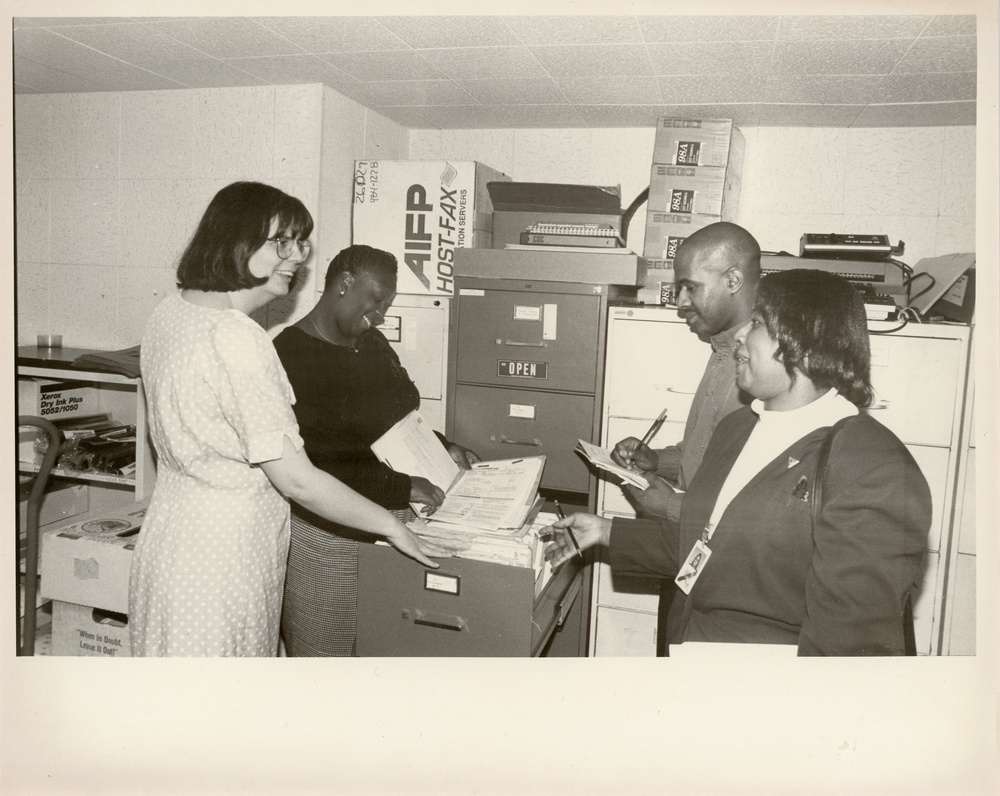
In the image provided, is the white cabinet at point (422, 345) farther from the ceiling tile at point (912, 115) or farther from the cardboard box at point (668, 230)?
the ceiling tile at point (912, 115)

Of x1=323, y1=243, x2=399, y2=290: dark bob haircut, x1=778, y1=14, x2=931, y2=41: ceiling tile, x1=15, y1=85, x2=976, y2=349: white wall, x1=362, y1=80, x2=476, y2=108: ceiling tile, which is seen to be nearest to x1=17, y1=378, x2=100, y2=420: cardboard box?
x1=15, y1=85, x2=976, y2=349: white wall

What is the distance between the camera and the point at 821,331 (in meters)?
1.52

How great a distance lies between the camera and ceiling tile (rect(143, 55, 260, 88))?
2.38 meters

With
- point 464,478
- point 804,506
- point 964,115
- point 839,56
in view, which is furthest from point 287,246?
point 964,115

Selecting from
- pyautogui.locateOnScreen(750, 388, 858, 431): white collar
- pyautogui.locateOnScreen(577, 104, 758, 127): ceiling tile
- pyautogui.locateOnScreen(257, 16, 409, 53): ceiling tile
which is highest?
pyautogui.locateOnScreen(577, 104, 758, 127): ceiling tile

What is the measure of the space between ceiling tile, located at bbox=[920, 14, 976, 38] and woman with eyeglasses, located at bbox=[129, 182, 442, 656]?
1.63 meters

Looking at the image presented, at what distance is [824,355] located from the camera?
4.96 feet

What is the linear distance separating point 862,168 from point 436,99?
73.0 inches

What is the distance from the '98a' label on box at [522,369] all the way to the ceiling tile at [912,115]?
5.27ft

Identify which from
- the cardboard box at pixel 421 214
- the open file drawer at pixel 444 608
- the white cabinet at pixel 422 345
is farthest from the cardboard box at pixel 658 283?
the open file drawer at pixel 444 608

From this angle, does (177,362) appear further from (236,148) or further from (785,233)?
(785,233)

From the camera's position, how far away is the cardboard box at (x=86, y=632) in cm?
219

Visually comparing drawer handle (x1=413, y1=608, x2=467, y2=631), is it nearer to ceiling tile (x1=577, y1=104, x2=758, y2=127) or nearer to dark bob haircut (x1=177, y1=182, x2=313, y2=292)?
dark bob haircut (x1=177, y1=182, x2=313, y2=292)

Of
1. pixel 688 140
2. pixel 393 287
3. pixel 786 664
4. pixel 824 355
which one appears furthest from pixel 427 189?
pixel 786 664
